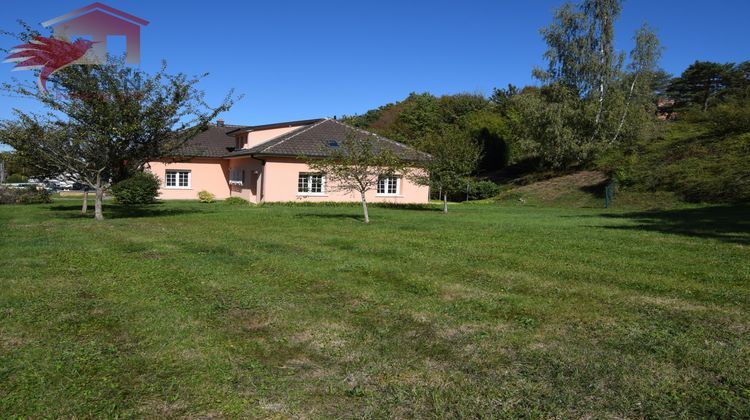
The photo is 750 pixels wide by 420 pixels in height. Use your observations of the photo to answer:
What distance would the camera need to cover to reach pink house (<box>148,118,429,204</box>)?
28734 mm

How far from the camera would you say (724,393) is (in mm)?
3895

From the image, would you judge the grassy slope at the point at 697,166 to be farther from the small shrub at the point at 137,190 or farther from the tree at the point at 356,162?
the small shrub at the point at 137,190

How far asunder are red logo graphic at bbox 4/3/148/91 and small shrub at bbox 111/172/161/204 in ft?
34.7

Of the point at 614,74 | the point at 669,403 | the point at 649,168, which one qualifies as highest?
the point at 614,74

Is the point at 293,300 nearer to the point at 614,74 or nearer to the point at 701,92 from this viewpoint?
the point at 614,74

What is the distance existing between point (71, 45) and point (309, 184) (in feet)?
46.8

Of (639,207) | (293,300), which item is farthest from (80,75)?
(639,207)

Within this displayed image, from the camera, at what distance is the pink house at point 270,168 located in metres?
28.7

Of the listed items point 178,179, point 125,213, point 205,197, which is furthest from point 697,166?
point 178,179

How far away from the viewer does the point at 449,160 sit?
23172 millimetres

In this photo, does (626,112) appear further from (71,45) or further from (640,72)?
(71,45)

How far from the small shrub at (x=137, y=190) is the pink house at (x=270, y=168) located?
52.1 inches

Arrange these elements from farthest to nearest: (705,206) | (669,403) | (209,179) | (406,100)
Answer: (406,100), (209,179), (705,206), (669,403)

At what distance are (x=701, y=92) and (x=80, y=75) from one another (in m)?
54.4
